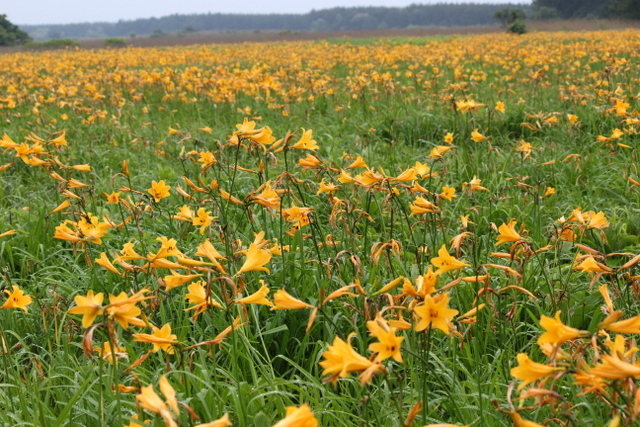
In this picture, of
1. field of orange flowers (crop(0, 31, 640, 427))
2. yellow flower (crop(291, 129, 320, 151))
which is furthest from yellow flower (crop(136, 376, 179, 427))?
yellow flower (crop(291, 129, 320, 151))

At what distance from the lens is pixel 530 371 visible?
3.53 feet

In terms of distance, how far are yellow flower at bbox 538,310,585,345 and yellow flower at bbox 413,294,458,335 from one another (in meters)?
0.19

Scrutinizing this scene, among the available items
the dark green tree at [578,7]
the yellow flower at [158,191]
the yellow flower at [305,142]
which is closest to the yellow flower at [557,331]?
the yellow flower at [305,142]

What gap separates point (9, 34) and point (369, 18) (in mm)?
75445

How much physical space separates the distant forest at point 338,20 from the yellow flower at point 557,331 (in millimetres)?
75549

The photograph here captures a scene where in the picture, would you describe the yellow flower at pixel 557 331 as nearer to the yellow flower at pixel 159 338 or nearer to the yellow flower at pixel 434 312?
the yellow flower at pixel 434 312

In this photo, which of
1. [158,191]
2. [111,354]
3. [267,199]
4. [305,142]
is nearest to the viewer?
[111,354]

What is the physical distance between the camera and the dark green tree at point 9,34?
1452 inches

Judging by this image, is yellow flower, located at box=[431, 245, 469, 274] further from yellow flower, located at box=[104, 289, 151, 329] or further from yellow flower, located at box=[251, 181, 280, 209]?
yellow flower, located at box=[104, 289, 151, 329]

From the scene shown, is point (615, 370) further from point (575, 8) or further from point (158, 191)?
point (575, 8)

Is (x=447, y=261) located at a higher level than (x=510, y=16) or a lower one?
lower

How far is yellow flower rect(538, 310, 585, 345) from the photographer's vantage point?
3.41 feet

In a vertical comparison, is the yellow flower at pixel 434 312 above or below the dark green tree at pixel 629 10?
below

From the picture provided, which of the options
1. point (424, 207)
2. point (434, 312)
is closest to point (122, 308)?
point (434, 312)
